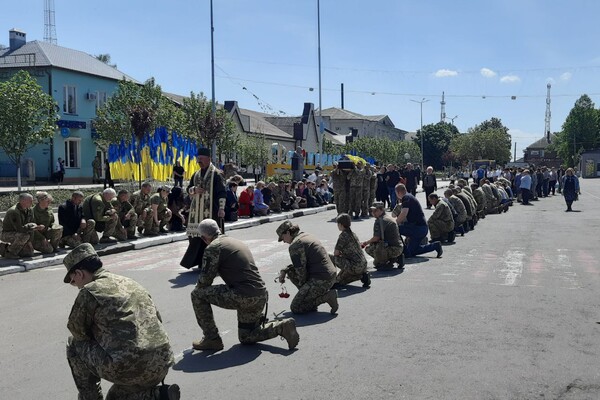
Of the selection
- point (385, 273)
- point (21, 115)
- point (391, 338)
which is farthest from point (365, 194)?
point (391, 338)

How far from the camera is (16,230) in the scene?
12727 mm

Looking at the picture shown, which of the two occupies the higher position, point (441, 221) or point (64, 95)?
point (64, 95)

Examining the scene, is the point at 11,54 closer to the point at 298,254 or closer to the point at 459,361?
Result: the point at 298,254

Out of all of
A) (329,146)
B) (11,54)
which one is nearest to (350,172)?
(11,54)

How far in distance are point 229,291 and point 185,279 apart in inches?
180

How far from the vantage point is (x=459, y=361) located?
20.8 feet

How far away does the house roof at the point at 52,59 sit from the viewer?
137 feet

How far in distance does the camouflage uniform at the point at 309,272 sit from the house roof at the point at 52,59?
37.3m

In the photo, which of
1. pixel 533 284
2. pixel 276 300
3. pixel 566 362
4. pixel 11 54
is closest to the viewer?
pixel 566 362

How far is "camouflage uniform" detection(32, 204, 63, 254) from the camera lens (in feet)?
43.1

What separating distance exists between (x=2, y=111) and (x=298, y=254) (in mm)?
24516

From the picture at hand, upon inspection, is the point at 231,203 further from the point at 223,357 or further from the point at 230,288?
the point at 223,357

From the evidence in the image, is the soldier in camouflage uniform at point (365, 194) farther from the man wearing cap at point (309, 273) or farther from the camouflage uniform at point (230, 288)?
the camouflage uniform at point (230, 288)

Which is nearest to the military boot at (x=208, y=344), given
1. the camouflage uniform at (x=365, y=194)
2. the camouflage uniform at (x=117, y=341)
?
the camouflage uniform at (x=117, y=341)
